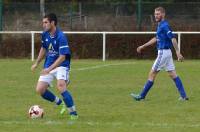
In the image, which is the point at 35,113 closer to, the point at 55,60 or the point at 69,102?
the point at 69,102

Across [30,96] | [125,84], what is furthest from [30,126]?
[125,84]

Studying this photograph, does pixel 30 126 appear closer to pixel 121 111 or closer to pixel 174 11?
pixel 121 111

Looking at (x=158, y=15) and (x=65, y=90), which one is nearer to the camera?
(x=65, y=90)

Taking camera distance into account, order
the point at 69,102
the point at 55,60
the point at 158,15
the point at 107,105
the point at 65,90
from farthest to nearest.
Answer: the point at 158,15 < the point at 107,105 < the point at 55,60 < the point at 65,90 < the point at 69,102

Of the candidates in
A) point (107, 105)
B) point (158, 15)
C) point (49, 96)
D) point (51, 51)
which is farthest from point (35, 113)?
point (158, 15)

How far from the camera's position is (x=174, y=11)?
3083cm

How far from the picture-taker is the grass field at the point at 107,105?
9.59 metres

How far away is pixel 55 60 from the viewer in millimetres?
10703

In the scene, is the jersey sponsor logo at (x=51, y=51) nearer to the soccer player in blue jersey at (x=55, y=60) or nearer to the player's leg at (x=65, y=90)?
the soccer player in blue jersey at (x=55, y=60)

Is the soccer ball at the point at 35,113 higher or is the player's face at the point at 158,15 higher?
the player's face at the point at 158,15

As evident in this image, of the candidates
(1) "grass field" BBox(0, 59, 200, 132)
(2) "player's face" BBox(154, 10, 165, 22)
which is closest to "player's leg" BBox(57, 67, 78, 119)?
(1) "grass field" BBox(0, 59, 200, 132)

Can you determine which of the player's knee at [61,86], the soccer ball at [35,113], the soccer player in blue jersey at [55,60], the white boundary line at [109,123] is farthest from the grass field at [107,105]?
the player's knee at [61,86]

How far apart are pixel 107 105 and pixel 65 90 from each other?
2018mm

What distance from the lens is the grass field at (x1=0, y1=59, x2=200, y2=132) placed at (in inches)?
378
